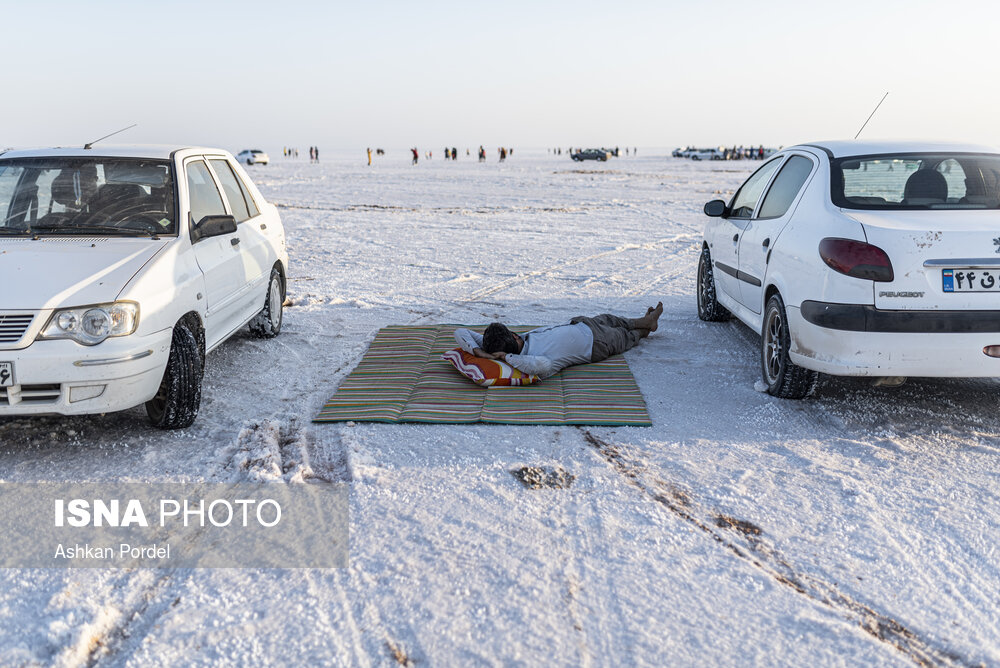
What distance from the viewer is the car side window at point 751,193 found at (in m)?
6.77

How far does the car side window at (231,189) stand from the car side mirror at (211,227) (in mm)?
948

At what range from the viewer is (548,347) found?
20.5 ft

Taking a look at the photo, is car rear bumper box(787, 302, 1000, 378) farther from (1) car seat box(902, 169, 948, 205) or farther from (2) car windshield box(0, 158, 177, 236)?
(2) car windshield box(0, 158, 177, 236)

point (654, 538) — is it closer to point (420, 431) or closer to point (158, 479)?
point (420, 431)

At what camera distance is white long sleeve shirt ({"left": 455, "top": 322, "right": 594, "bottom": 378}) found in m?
6.02

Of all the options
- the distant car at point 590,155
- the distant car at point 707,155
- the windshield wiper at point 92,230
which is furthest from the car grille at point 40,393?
the distant car at point 707,155

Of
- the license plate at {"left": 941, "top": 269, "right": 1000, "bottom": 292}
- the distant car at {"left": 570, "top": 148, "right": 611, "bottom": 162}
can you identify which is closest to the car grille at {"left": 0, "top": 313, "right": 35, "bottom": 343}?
the license plate at {"left": 941, "top": 269, "right": 1000, "bottom": 292}

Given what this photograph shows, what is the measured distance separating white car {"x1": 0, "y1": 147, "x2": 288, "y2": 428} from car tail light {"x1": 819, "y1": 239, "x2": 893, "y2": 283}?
3.84 meters

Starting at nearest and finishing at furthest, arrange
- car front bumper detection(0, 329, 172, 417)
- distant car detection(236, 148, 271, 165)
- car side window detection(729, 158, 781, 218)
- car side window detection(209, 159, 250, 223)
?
car front bumper detection(0, 329, 172, 417)
car side window detection(209, 159, 250, 223)
car side window detection(729, 158, 781, 218)
distant car detection(236, 148, 271, 165)

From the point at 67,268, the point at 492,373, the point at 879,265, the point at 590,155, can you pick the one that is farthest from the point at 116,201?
the point at 590,155

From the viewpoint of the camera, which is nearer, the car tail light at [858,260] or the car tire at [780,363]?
the car tail light at [858,260]

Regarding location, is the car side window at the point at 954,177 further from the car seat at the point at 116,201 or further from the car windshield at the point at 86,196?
the car seat at the point at 116,201

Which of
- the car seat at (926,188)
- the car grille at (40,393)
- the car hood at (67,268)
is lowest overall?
the car grille at (40,393)

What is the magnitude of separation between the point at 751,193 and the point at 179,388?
4874mm
